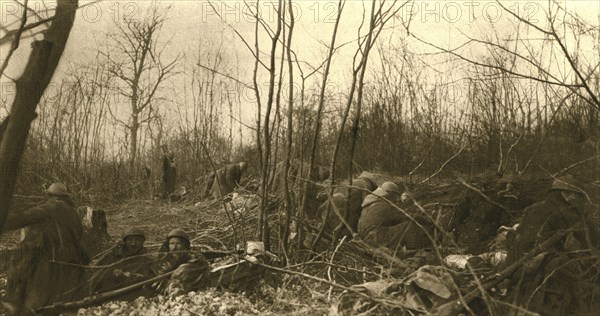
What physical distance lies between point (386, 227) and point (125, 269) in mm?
2843

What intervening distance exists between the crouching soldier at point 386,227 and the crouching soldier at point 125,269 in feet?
7.86

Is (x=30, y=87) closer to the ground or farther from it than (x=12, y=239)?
farther from it

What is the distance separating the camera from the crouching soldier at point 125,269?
549cm

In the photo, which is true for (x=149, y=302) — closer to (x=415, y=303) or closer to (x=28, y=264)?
(x=28, y=264)

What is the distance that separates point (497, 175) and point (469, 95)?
261 cm

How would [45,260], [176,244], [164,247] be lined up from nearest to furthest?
[45,260]
[176,244]
[164,247]

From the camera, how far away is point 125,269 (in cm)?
592

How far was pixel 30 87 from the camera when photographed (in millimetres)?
3336

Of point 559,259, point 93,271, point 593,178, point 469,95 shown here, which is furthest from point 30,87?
point 469,95

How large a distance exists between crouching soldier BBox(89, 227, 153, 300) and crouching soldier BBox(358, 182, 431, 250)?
2.39m

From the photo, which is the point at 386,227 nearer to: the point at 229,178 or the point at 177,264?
the point at 177,264

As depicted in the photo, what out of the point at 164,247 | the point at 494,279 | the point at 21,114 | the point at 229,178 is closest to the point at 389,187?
the point at 164,247

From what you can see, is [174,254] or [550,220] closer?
[550,220]

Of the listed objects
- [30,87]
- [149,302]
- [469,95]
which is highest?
[469,95]
